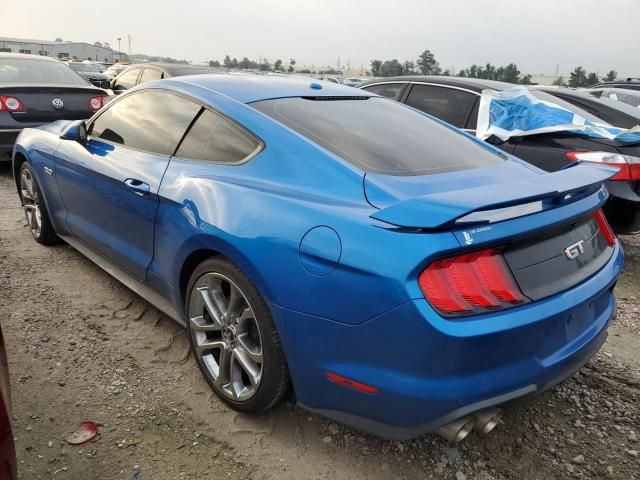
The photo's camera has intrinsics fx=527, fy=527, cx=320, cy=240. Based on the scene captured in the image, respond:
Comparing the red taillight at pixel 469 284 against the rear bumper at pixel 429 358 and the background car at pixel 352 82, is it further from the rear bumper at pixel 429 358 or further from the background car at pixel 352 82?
the background car at pixel 352 82

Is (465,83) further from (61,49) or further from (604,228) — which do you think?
(61,49)

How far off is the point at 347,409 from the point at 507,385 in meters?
0.58

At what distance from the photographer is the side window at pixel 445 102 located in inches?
212

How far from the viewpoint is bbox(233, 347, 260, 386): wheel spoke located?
2.35 m

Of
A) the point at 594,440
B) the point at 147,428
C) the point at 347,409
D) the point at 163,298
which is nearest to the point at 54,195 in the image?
the point at 163,298

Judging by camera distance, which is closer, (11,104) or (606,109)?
(606,109)

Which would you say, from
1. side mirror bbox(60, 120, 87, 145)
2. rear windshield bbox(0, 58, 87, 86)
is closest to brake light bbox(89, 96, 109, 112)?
rear windshield bbox(0, 58, 87, 86)

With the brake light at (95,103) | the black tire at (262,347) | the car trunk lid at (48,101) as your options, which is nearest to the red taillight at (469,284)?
the black tire at (262,347)

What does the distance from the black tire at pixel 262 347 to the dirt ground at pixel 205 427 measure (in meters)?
0.15

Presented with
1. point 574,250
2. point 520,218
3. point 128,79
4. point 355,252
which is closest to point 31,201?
point 355,252

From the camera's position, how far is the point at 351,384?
6.27ft

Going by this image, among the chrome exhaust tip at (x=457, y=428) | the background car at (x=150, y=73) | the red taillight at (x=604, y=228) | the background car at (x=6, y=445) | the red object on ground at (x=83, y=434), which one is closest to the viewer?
the background car at (x=6, y=445)

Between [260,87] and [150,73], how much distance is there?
683 centimetres

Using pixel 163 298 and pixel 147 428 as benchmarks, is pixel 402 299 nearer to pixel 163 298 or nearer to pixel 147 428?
pixel 147 428
